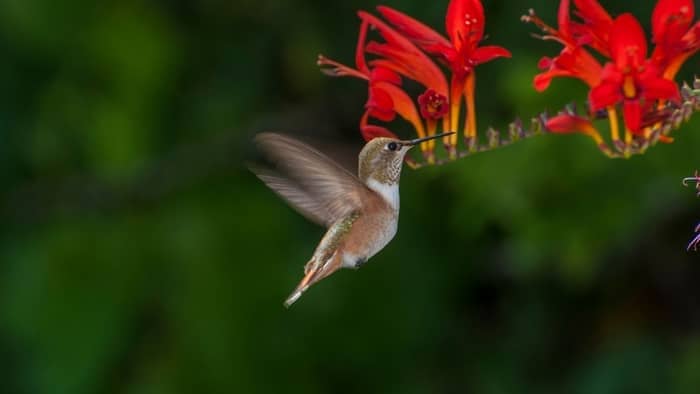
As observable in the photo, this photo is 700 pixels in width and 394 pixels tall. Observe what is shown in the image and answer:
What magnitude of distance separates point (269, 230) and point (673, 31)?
3.47 metres

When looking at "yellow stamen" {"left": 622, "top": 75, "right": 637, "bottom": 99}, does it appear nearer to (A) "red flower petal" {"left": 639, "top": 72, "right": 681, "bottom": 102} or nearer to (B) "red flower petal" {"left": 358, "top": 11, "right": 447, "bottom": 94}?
(A) "red flower petal" {"left": 639, "top": 72, "right": 681, "bottom": 102}

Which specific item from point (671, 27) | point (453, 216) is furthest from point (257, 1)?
point (671, 27)

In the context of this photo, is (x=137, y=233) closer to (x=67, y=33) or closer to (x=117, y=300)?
(x=117, y=300)

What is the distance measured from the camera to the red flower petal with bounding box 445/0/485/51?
9.40 feet

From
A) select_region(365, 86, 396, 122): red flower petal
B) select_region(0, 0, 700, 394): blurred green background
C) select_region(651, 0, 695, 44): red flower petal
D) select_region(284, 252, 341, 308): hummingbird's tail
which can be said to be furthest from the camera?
select_region(0, 0, 700, 394): blurred green background

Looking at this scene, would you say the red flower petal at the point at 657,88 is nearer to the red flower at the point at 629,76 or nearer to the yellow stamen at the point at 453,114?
the red flower at the point at 629,76

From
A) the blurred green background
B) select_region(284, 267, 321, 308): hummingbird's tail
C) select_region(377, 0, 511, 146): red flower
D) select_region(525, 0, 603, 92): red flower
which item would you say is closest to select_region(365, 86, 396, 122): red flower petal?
select_region(377, 0, 511, 146): red flower

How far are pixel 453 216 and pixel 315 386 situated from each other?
115 cm

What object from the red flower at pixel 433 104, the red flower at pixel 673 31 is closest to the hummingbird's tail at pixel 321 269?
the red flower at pixel 433 104

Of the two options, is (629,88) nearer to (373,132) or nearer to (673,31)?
(673,31)

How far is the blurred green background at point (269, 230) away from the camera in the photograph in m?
5.41

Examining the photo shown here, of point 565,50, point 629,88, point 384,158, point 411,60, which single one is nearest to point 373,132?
point 384,158

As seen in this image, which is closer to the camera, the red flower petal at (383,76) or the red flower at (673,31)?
the red flower at (673,31)

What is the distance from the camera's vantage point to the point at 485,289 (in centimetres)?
A: 755
